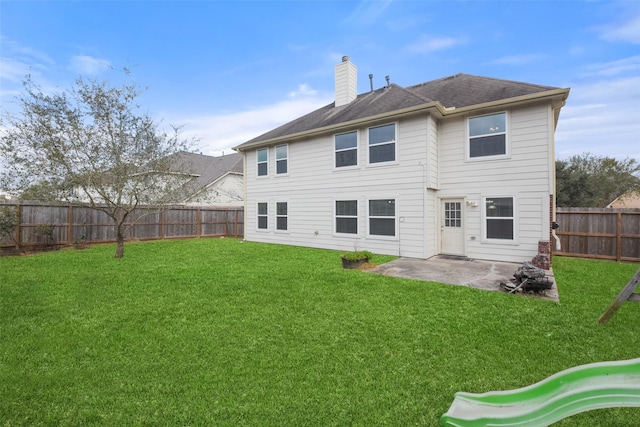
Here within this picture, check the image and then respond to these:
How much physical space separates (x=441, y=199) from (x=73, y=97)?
11.7 meters

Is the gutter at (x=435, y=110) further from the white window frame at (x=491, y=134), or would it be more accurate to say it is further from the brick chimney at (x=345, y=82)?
the brick chimney at (x=345, y=82)

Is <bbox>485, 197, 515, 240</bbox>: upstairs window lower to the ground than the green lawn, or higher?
higher

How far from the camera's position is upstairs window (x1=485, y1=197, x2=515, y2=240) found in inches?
338

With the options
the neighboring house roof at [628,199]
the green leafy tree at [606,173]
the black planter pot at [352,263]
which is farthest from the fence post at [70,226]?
the neighboring house roof at [628,199]

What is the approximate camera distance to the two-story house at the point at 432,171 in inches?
327

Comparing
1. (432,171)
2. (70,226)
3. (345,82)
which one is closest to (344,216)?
(432,171)

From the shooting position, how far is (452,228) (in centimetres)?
971

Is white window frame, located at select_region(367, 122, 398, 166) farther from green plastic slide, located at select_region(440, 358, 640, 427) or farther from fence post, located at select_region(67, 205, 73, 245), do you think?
fence post, located at select_region(67, 205, 73, 245)

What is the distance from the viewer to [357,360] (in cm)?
326

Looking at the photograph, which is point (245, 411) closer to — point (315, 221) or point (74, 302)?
point (74, 302)

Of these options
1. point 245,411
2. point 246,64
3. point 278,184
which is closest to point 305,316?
point 245,411

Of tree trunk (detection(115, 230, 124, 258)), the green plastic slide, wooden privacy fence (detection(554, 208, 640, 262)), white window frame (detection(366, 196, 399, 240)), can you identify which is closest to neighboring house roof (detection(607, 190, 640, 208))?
wooden privacy fence (detection(554, 208, 640, 262))

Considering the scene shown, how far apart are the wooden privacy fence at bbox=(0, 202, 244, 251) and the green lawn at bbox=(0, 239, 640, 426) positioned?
565cm

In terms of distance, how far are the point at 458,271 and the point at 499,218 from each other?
257 cm
